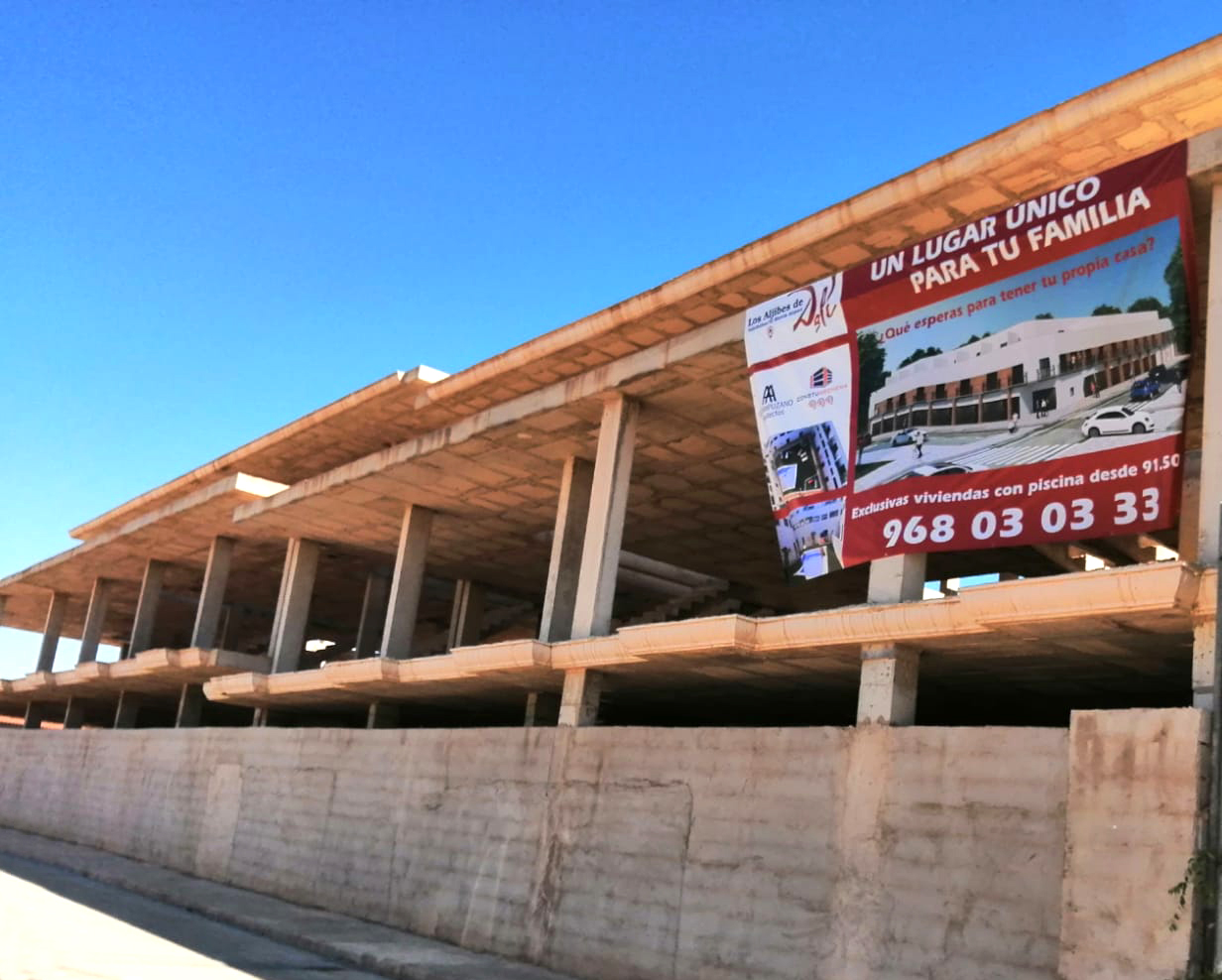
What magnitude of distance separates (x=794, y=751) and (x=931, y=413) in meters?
3.58

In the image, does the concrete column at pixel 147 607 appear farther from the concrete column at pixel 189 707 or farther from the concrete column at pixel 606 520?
the concrete column at pixel 606 520

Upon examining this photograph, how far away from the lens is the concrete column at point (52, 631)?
37.2m

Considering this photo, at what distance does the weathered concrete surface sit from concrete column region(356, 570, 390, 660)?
71.6 ft

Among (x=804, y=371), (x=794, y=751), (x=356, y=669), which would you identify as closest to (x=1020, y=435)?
(x=804, y=371)

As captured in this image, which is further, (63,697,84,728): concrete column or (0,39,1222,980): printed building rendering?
(63,697,84,728): concrete column

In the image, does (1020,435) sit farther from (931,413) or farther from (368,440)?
(368,440)

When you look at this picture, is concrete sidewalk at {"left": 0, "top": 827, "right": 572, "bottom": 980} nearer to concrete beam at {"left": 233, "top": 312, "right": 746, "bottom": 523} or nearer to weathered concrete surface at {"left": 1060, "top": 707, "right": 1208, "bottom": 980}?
weathered concrete surface at {"left": 1060, "top": 707, "right": 1208, "bottom": 980}

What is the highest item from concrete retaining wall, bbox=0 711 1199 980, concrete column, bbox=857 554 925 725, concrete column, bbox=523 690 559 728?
concrete column, bbox=857 554 925 725

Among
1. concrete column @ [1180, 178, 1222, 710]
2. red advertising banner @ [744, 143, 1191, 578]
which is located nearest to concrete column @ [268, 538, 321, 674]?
red advertising banner @ [744, 143, 1191, 578]

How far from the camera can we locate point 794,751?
1154cm

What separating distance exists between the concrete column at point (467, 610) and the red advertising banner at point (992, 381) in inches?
668

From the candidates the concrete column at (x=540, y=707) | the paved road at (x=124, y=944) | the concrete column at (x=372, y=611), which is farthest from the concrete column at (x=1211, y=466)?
the concrete column at (x=372, y=611)

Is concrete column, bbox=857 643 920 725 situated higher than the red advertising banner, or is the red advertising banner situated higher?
the red advertising banner

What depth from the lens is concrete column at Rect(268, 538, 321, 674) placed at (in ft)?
80.2
